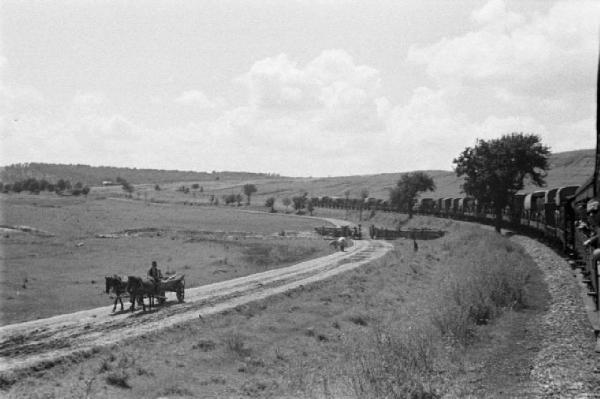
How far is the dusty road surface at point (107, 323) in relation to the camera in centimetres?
1838

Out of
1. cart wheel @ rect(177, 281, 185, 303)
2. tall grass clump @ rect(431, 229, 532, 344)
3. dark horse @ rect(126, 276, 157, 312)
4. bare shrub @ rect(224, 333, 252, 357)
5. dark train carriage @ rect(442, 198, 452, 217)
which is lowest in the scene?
bare shrub @ rect(224, 333, 252, 357)

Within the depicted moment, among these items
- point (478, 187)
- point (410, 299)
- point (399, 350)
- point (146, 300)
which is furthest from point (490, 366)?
point (478, 187)

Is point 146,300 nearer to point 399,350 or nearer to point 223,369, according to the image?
point 223,369

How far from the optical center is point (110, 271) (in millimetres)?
40500

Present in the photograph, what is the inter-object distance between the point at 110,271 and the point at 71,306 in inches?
524

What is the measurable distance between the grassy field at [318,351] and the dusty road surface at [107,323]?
0.97m

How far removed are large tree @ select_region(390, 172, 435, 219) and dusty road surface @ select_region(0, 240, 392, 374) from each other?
2262 inches

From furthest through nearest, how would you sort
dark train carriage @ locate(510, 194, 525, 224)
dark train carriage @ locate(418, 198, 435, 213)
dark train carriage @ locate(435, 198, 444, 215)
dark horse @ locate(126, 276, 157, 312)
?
dark train carriage @ locate(418, 198, 435, 213) < dark train carriage @ locate(435, 198, 444, 215) < dark train carriage @ locate(510, 194, 525, 224) < dark horse @ locate(126, 276, 157, 312)

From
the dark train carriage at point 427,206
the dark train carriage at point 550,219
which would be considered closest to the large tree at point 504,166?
the dark train carriage at point 550,219

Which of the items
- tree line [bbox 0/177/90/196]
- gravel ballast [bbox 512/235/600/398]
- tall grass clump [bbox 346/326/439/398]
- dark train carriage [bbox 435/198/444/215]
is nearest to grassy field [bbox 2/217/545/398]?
tall grass clump [bbox 346/326/439/398]

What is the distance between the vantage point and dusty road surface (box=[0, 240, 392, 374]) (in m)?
18.4

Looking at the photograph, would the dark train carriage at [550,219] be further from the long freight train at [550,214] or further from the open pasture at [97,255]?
the open pasture at [97,255]

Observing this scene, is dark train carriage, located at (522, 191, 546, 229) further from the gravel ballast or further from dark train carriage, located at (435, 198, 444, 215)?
dark train carriage, located at (435, 198, 444, 215)

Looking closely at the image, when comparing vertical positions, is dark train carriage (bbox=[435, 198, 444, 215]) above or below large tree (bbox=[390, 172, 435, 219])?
below
